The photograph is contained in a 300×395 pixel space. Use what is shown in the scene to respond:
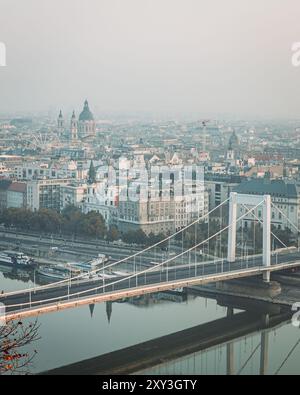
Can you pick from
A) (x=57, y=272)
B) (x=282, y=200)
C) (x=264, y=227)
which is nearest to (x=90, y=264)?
(x=57, y=272)

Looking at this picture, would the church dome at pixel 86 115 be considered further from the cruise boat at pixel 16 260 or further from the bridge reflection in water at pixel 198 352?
the bridge reflection in water at pixel 198 352

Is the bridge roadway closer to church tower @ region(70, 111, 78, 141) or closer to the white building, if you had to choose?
the white building

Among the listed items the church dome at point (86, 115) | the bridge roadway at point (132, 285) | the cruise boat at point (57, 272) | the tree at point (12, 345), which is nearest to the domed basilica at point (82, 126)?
the church dome at point (86, 115)

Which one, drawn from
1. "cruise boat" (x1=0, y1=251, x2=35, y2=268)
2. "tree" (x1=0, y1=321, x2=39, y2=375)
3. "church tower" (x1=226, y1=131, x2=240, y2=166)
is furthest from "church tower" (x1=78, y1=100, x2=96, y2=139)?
Answer: "tree" (x1=0, y1=321, x2=39, y2=375)

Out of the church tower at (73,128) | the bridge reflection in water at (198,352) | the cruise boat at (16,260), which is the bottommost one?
the cruise boat at (16,260)

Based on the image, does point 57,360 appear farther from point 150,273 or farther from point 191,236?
point 191,236

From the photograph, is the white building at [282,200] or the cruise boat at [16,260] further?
the white building at [282,200]
